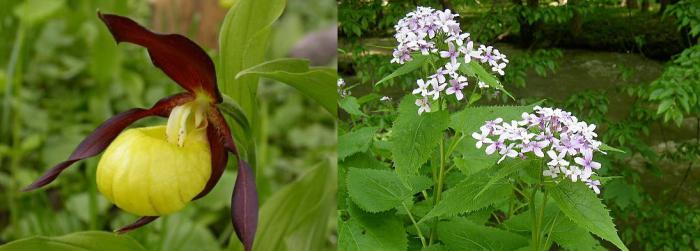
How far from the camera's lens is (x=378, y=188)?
1.06 m

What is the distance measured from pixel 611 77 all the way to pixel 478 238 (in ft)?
1.30

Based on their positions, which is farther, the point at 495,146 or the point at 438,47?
the point at 438,47

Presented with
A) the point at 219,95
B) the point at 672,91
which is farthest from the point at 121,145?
the point at 672,91

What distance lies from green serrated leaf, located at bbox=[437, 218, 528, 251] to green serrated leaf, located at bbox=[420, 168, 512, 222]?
0.41ft

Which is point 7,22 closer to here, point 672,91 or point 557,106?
point 557,106

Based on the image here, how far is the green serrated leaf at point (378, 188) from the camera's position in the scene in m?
1.03

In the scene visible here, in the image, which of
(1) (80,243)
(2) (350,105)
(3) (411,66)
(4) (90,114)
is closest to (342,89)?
(2) (350,105)

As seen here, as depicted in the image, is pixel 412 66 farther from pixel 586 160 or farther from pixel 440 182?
pixel 586 160

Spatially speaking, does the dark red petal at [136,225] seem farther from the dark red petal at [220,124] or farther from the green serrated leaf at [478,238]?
the green serrated leaf at [478,238]

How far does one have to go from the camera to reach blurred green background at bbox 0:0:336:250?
1.45 metres

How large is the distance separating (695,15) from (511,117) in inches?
17.8

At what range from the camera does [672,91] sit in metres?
1.21

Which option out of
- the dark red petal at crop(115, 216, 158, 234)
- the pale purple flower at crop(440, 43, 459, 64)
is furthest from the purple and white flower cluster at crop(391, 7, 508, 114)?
the dark red petal at crop(115, 216, 158, 234)

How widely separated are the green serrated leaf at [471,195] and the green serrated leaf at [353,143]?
238 millimetres
